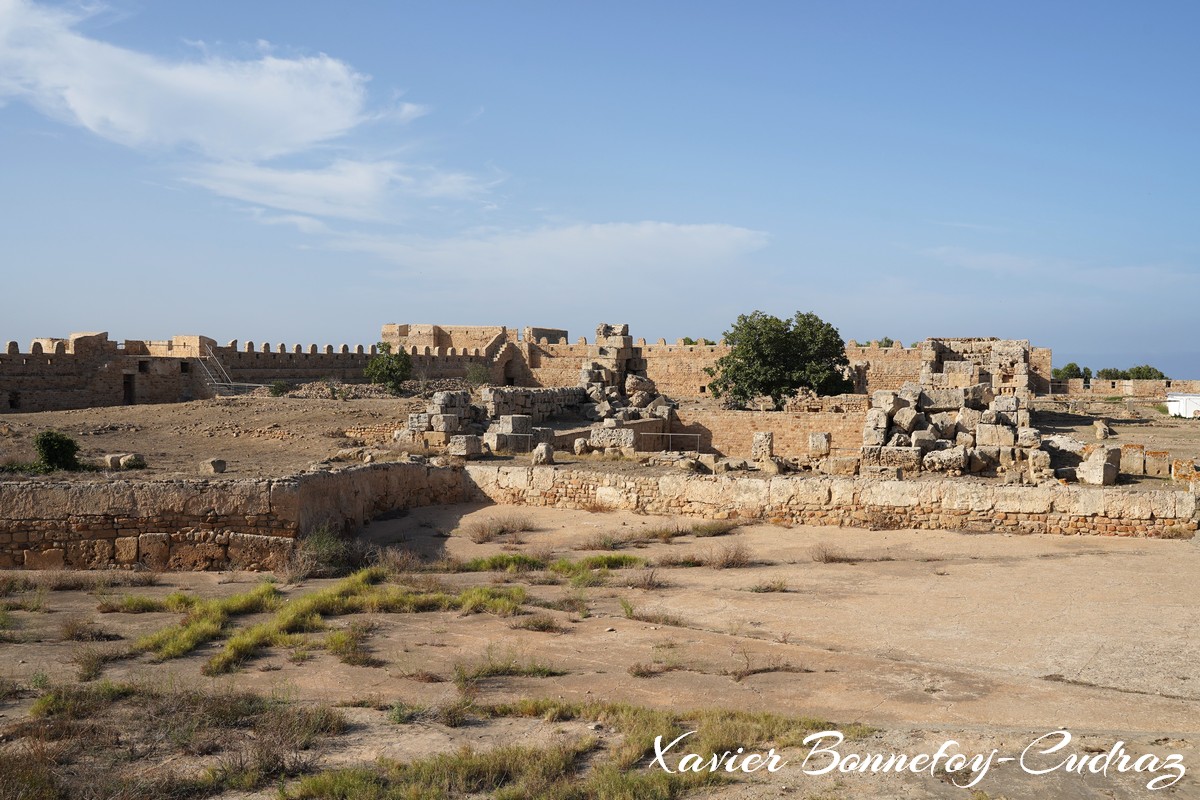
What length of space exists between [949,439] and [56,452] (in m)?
13.9

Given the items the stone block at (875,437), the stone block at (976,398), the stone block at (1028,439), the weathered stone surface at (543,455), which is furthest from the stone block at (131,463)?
the stone block at (976,398)

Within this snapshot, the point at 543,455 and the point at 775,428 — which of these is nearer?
the point at 543,455

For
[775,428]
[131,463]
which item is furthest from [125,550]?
[775,428]

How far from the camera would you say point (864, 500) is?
37.6 feet

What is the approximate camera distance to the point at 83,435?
723 inches

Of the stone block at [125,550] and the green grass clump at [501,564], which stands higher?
the stone block at [125,550]

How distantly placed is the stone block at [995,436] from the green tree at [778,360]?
11712 millimetres

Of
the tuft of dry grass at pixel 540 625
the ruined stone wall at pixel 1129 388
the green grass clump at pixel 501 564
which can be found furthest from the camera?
the ruined stone wall at pixel 1129 388

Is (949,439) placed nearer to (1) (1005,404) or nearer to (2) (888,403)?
(2) (888,403)

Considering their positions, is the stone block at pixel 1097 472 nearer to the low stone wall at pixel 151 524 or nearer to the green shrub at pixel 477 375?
the low stone wall at pixel 151 524

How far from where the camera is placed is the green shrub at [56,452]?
43.1ft

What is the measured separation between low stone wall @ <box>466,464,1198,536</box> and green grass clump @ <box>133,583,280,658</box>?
5.06 meters

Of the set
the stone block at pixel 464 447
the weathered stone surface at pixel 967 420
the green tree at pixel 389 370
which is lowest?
the stone block at pixel 464 447

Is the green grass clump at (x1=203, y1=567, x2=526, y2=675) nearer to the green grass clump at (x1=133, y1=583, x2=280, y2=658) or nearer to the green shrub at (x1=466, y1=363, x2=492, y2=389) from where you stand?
the green grass clump at (x1=133, y1=583, x2=280, y2=658)
